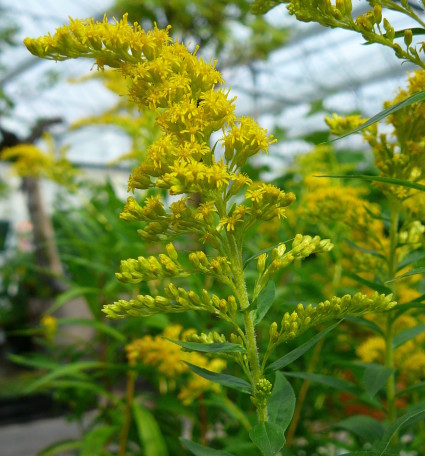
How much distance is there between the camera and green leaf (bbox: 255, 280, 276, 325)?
547 mm

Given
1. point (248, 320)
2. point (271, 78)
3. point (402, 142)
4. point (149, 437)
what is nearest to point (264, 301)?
point (248, 320)

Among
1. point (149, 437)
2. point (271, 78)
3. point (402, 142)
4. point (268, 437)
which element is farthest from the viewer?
point (271, 78)

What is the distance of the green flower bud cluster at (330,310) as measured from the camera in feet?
1.69

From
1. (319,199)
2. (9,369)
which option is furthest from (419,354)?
(9,369)

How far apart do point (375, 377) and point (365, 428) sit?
0.08 m

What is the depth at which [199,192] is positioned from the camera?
1.76 feet

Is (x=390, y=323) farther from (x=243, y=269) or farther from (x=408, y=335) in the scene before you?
(x=243, y=269)

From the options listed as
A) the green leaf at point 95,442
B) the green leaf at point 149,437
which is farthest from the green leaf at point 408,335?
the green leaf at point 95,442

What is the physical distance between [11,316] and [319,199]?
491cm

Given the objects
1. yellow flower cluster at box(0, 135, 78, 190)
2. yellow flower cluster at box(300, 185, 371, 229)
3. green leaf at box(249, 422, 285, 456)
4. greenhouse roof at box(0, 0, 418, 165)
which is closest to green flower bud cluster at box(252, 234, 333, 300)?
green leaf at box(249, 422, 285, 456)

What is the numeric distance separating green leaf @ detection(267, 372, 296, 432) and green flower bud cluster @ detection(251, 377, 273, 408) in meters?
0.03

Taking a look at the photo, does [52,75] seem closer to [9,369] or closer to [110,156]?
[9,369]

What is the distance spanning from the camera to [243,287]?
539 mm

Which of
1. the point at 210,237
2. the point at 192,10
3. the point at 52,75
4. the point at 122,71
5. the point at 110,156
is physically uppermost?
the point at 110,156
